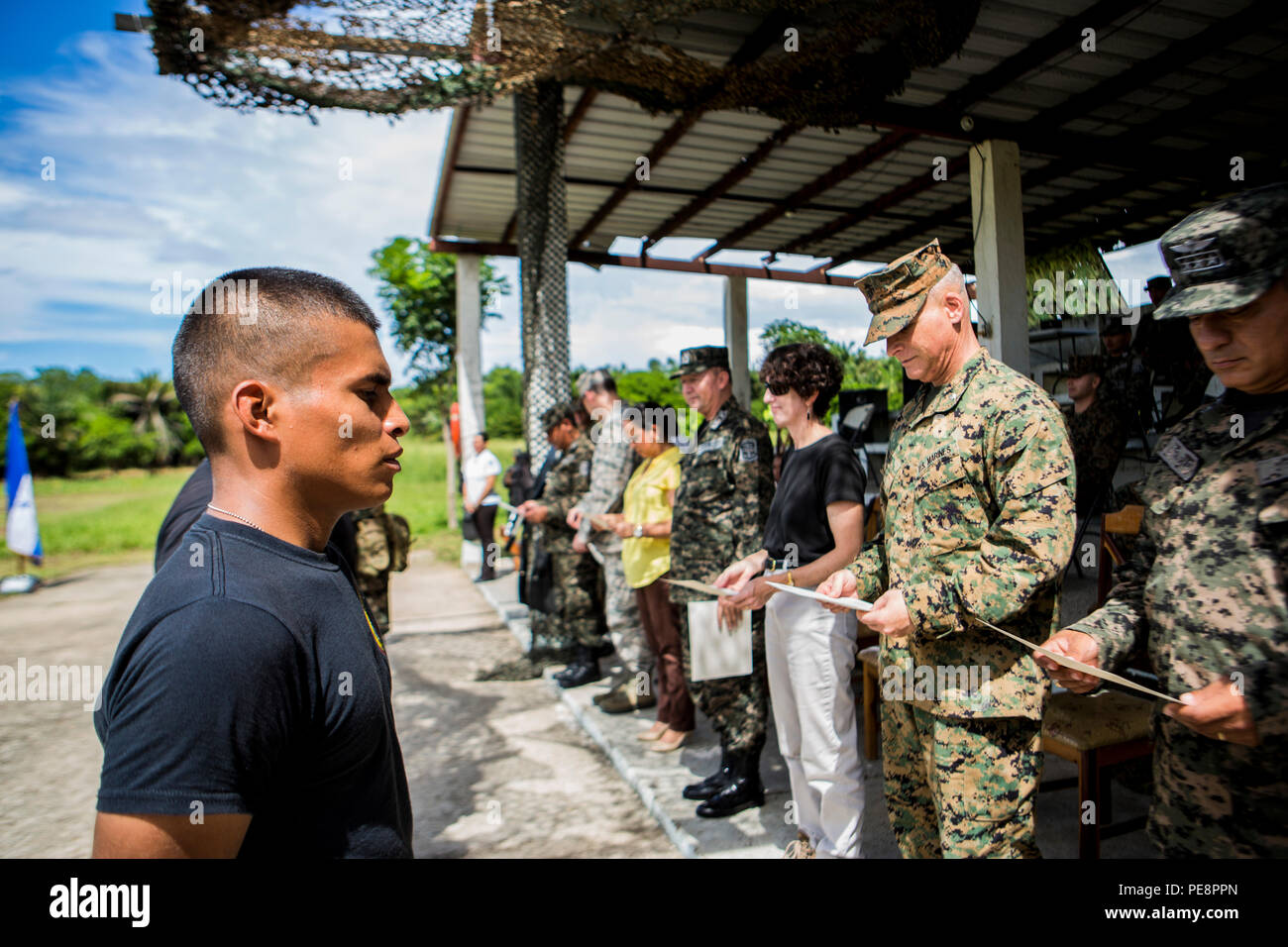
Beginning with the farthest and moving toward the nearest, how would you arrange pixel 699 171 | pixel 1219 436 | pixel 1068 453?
pixel 699 171 < pixel 1068 453 < pixel 1219 436

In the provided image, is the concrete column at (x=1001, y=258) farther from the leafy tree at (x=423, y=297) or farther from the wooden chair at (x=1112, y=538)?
the leafy tree at (x=423, y=297)

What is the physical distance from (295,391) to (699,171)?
7.26 meters

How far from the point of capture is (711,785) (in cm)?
335

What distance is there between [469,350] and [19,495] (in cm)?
705

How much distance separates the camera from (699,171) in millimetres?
7492

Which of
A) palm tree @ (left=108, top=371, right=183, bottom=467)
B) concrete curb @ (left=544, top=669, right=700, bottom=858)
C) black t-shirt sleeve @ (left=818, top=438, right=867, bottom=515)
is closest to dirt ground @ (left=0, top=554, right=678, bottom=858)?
concrete curb @ (left=544, top=669, right=700, bottom=858)

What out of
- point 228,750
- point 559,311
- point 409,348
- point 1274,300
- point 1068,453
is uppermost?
point 409,348

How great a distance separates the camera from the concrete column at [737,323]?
36.8 ft

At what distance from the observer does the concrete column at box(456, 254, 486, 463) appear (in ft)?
29.8

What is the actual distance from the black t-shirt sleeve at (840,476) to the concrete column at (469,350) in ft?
22.7

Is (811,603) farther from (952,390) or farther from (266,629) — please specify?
(266,629)

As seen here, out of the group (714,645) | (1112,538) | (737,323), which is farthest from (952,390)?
(737,323)

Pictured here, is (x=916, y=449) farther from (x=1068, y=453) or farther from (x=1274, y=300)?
(x=1274, y=300)

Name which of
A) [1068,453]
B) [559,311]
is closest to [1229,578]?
[1068,453]
